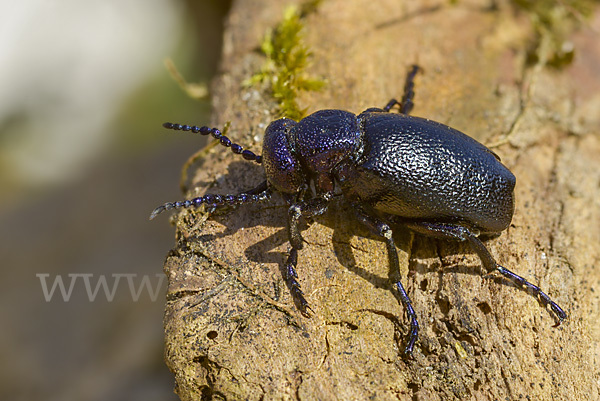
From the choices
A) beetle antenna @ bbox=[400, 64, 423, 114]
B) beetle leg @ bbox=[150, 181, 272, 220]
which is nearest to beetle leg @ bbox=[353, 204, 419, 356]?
beetle leg @ bbox=[150, 181, 272, 220]

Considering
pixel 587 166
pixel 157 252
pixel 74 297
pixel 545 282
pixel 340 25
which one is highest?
pixel 340 25

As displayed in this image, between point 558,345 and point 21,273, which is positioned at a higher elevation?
point 558,345

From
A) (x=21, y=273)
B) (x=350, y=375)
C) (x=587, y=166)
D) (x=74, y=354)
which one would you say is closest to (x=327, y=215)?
(x=350, y=375)

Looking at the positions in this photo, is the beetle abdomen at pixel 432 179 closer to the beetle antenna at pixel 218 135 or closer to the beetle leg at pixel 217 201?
the beetle leg at pixel 217 201

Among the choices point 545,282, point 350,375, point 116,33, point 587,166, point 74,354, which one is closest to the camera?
point 350,375

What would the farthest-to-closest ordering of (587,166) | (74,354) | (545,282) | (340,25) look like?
(74,354) < (340,25) < (587,166) < (545,282)

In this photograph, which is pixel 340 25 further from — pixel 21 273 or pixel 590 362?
pixel 21 273
